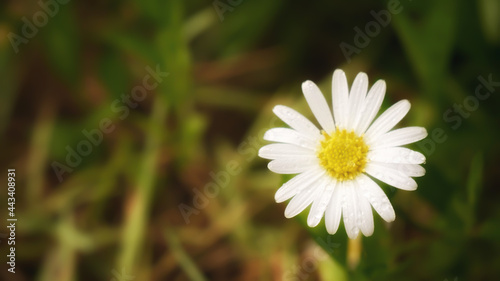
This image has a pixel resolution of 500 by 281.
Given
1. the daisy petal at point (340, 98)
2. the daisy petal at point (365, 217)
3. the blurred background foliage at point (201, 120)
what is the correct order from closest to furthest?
the daisy petal at point (365, 217)
the daisy petal at point (340, 98)
the blurred background foliage at point (201, 120)

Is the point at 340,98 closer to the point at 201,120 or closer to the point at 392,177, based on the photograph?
the point at 392,177

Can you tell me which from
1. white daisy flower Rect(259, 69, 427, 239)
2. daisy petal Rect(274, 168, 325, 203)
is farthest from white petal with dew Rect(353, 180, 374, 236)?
daisy petal Rect(274, 168, 325, 203)

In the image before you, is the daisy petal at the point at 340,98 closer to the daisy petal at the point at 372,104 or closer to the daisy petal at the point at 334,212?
the daisy petal at the point at 372,104

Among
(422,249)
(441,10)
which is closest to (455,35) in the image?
(441,10)

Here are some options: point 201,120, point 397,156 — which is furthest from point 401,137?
point 201,120

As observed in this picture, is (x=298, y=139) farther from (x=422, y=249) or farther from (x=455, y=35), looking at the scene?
(x=455, y=35)

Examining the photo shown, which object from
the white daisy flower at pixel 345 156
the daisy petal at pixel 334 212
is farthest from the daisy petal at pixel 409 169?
the daisy petal at pixel 334 212
